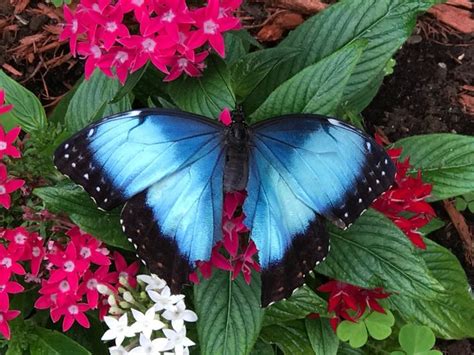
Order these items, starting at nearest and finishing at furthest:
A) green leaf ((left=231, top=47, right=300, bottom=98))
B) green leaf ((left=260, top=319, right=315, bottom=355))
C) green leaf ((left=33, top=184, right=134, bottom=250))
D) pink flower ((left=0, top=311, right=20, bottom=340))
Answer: green leaf ((left=33, top=184, right=134, bottom=250)) < pink flower ((left=0, top=311, right=20, bottom=340)) < green leaf ((left=231, top=47, right=300, bottom=98)) < green leaf ((left=260, top=319, right=315, bottom=355))

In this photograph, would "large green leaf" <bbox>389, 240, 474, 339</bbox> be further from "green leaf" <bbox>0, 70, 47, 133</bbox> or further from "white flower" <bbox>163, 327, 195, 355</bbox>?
"green leaf" <bbox>0, 70, 47, 133</bbox>

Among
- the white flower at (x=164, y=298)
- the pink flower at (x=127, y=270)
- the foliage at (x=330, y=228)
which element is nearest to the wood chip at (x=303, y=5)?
the foliage at (x=330, y=228)

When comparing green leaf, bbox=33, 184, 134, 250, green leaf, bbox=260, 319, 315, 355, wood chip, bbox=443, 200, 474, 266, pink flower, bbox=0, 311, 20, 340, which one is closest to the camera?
green leaf, bbox=33, 184, 134, 250

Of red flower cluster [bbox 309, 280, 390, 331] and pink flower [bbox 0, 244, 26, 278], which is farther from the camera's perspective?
red flower cluster [bbox 309, 280, 390, 331]

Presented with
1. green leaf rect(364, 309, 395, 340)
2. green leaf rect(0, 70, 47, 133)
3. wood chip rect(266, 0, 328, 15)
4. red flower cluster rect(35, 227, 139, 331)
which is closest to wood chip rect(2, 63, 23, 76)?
green leaf rect(0, 70, 47, 133)

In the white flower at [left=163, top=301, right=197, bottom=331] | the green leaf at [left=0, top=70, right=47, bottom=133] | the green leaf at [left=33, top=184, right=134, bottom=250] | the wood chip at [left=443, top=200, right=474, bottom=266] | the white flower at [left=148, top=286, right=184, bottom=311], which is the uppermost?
the green leaf at [left=0, top=70, right=47, bottom=133]

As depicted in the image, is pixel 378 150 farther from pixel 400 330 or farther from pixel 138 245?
pixel 400 330

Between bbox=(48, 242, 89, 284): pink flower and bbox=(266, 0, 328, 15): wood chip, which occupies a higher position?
bbox=(266, 0, 328, 15): wood chip

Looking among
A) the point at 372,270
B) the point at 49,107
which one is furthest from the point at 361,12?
the point at 49,107

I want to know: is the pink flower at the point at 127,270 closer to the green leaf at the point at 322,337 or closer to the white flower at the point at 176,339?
the white flower at the point at 176,339
